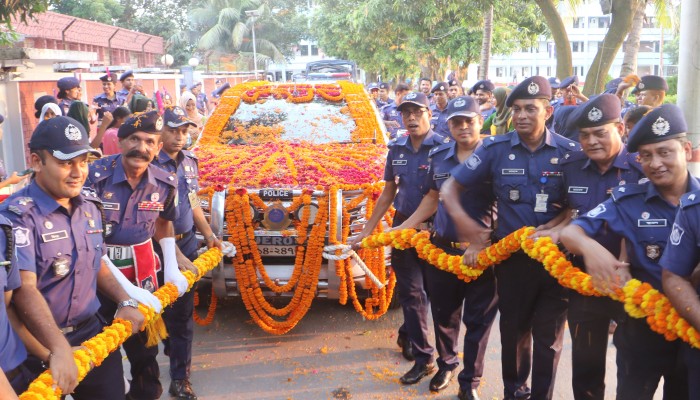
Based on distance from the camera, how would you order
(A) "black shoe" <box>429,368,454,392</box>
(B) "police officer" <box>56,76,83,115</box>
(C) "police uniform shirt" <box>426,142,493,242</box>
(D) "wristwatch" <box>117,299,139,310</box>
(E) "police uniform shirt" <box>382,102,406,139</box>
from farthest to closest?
1. (E) "police uniform shirt" <box>382,102,406,139</box>
2. (B) "police officer" <box>56,76,83,115</box>
3. (A) "black shoe" <box>429,368,454,392</box>
4. (C) "police uniform shirt" <box>426,142,493,242</box>
5. (D) "wristwatch" <box>117,299,139,310</box>

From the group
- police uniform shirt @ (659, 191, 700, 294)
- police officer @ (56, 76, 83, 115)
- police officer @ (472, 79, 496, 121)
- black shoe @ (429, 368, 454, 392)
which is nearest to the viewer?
police uniform shirt @ (659, 191, 700, 294)

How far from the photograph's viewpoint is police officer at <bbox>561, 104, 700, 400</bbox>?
303 centimetres

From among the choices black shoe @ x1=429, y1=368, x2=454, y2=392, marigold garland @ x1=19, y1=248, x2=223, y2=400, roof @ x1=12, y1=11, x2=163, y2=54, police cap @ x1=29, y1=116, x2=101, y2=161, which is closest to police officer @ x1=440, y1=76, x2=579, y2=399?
black shoe @ x1=429, y1=368, x2=454, y2=392

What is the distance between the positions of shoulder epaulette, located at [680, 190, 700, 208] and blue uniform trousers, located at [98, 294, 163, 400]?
10.2 ft

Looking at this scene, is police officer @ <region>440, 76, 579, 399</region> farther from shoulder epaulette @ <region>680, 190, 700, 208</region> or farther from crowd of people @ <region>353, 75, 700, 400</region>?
shoulder epaulette @ <region>680, 190, 700, 208</region>

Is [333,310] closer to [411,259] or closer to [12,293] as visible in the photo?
[411,259]

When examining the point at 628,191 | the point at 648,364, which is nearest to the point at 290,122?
the point at 628,191

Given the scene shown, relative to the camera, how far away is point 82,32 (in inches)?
967

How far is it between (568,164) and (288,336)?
119 inches

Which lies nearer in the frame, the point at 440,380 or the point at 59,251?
the point at 59,251

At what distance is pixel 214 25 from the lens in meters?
51.0

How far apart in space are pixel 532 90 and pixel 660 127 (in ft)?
3.63

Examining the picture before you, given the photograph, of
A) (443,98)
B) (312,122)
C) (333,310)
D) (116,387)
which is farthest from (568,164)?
(443,98)

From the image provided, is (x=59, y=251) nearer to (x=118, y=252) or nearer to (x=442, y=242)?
(x=118, y=252)
